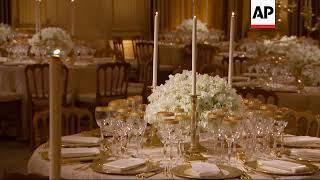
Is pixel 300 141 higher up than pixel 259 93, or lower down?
lower down

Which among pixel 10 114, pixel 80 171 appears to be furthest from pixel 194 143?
pixel 10 114

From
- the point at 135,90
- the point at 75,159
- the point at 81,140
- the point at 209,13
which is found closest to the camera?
the point at 75,159

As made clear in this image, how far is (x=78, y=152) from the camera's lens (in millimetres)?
3115

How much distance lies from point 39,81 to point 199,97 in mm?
4143

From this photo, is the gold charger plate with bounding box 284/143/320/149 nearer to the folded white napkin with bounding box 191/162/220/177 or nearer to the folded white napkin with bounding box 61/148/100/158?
the folded white napkin with bounding box 191/162/220/177

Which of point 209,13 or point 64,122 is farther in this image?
point 209,13

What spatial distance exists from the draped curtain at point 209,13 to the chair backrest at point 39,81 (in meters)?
7.04

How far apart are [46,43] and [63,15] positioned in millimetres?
4112

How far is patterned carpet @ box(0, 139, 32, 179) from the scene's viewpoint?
19.7ft

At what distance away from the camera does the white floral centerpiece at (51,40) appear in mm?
7574

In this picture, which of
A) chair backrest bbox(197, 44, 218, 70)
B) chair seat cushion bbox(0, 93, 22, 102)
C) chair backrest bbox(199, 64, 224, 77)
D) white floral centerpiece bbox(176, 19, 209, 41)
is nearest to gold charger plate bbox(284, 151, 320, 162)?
chair backrest bbox(199, 64, 224, 77)

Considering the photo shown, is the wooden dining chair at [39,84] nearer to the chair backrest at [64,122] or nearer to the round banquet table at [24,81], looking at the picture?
the round banquet table at [24,81]

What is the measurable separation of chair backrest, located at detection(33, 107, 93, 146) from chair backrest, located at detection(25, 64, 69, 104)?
2.47 meters

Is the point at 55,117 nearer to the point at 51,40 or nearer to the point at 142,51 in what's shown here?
Answer: the point at 51,40
